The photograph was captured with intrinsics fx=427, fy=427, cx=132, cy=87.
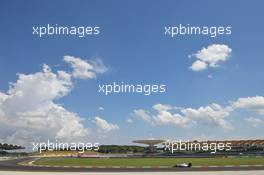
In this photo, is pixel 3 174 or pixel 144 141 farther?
pixel 144 141

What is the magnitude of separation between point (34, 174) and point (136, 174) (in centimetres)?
1364

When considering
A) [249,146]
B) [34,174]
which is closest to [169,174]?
[34,174]

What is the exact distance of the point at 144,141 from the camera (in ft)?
503

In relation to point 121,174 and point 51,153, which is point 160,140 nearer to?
point 51,153

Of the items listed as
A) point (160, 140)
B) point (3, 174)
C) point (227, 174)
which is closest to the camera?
point (227, 174)

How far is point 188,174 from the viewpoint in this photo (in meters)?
52.8

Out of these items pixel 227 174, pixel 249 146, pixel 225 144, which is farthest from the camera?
pixel 249 146

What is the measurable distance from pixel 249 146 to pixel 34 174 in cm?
14736

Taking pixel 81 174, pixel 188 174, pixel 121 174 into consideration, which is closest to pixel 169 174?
pixel 188 174

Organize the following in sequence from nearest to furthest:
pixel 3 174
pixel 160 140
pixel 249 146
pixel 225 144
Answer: pixel 3 174 → pixel 160 140 → pixel 225 144 → pixel 249 146

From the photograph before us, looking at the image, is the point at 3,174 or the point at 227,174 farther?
the point at 3,174

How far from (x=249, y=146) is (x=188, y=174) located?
142489mm

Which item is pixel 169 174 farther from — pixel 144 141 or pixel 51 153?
pixel 51 153

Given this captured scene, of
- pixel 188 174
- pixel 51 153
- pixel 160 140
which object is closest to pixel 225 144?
pixel 160 140
